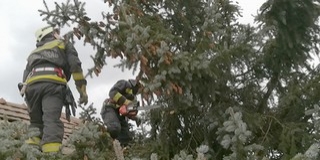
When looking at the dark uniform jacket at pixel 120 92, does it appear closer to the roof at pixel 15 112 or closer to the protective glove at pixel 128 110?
the protective glove at pixel 128 110

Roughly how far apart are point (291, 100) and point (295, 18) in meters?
0.66

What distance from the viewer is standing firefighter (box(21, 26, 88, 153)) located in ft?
19.7

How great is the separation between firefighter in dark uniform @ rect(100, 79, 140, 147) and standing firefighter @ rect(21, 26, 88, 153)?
2.78 feet

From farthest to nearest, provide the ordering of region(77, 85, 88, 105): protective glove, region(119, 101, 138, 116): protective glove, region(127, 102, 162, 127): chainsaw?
region(119, 101, 138, 116): protective glove → region(77, 85, 88, 105): protective glove → region(127, 102, 162, 127): chainsaw

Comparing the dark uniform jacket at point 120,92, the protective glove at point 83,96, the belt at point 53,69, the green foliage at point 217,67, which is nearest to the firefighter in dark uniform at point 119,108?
the dark uniform jacket at point 120,92

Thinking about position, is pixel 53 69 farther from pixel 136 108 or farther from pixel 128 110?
pixel 128 110

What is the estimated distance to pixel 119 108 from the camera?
23.7ft

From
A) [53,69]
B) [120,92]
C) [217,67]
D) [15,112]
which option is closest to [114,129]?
[120,92]

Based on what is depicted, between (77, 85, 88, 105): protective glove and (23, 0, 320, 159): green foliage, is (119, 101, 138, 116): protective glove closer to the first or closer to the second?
(77, 85, 88, 105): protective glove

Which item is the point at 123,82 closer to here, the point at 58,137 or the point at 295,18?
the point at 58,137

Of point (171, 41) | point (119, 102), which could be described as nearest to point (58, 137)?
point (119, 102)

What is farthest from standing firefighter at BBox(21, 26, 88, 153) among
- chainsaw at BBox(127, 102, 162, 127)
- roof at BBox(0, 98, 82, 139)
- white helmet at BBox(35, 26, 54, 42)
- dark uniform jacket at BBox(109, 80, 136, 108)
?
roof at BBox(0, 98, 82, 139)

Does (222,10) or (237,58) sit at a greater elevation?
(222,10)

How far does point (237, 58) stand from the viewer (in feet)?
15.9
